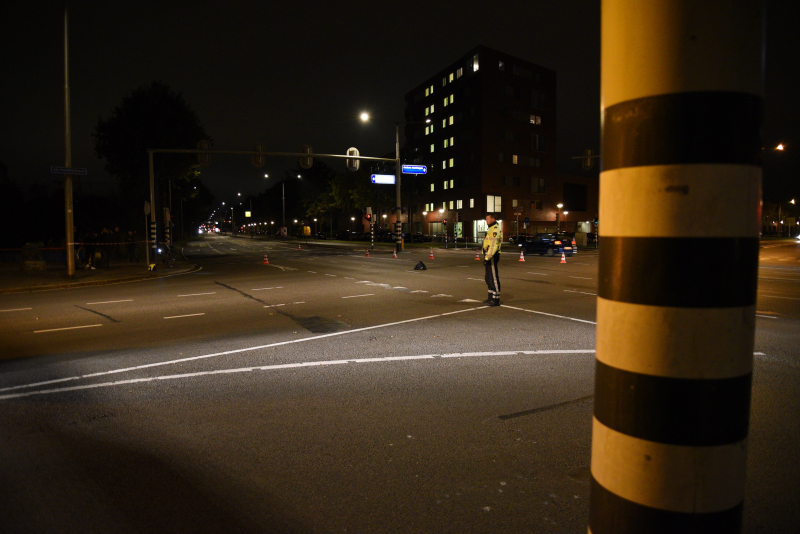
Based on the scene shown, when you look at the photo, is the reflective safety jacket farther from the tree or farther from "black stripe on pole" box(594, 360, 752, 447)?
the tree

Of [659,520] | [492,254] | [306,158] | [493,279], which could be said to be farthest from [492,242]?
[306,158]

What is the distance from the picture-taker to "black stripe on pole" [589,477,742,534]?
4.25 ft

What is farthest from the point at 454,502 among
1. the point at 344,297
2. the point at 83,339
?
the point at 344,297

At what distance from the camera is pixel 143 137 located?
127ft

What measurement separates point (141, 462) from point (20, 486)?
0.76m

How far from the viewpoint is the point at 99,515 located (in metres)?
3.26

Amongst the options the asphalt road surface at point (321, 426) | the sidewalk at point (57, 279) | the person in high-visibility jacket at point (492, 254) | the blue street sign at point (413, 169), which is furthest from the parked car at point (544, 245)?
the asphalt road surface at point (321, 426)

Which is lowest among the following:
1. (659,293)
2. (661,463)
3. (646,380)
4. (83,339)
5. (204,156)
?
(83,339)

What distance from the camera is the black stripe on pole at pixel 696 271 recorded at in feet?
4.00

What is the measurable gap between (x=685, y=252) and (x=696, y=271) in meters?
0.05

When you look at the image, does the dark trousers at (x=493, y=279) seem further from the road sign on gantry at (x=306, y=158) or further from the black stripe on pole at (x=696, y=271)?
the road sign on gantry at (x=306, y=158)

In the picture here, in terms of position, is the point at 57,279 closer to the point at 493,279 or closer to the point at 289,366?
the point at 493,279

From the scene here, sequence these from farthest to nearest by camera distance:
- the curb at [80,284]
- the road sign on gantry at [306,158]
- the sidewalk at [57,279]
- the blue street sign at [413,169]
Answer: the blue street sign at [413,169]
the road sign on gantry at [306,158]
the sidewalk at [57,279]
the curb at [80,284]

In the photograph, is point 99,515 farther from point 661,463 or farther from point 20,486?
point 661,463
